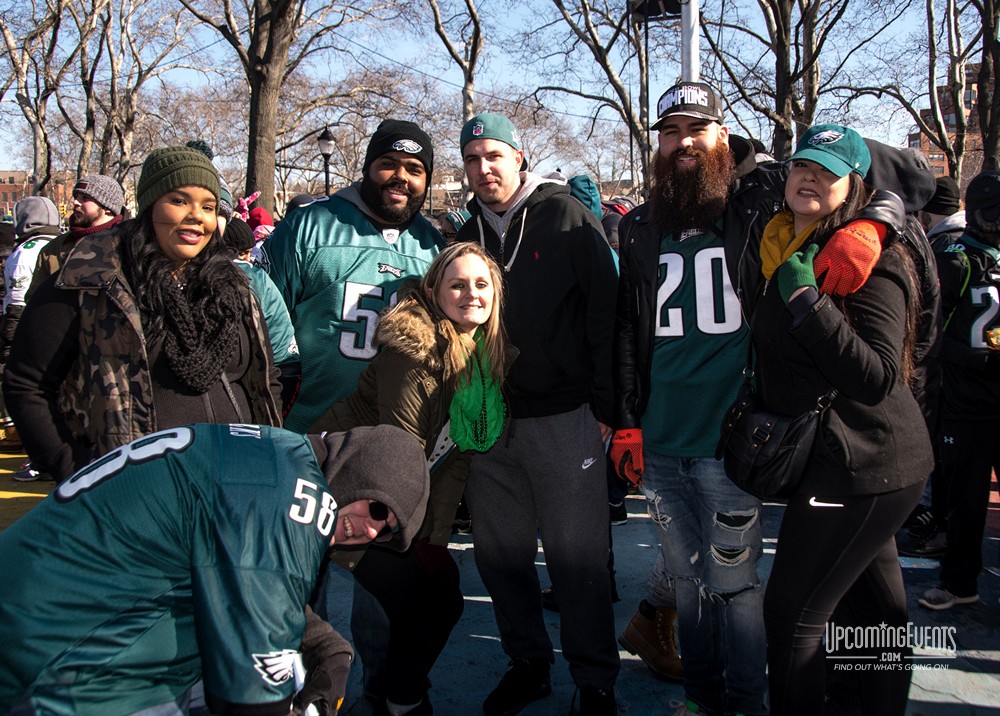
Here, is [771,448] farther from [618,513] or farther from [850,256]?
[618,513]

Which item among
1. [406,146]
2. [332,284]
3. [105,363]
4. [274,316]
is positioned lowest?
[105,363]

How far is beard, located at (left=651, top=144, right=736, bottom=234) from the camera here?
2645mm

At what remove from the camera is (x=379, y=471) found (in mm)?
1775

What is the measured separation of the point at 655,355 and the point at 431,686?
5.31 feet

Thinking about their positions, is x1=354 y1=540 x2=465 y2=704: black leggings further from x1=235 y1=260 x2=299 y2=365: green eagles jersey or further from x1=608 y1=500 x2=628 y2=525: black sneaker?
x1=608 y1=500 x2=628 y2=525: black sneaker

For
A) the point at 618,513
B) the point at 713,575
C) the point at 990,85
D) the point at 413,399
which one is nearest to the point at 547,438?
the point at 413,399

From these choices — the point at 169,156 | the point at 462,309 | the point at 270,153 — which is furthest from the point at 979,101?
the point at 169,156

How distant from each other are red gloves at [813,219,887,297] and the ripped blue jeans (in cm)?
79

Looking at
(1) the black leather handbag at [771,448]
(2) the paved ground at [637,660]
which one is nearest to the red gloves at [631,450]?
(1) the black leather handbag at [771,448]

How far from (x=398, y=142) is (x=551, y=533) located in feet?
5.43

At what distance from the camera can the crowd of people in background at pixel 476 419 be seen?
5.12 ft

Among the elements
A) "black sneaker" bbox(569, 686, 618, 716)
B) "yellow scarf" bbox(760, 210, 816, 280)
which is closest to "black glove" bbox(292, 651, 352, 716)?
"black sneaker" bbox(569, 686, 618, 716)

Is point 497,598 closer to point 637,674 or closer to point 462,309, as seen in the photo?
point 637,674

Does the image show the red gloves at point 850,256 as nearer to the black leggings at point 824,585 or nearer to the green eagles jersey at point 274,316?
the black leggings at point 824,585
